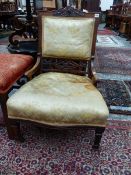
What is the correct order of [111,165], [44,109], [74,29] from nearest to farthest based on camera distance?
[44,109] < [111,165] < [74,29]

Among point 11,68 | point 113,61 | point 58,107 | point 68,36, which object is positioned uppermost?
point 68,36

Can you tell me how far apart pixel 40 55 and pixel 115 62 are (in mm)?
2241

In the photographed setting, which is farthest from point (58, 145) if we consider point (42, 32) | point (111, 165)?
point (42, 32)

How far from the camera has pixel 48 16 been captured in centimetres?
184

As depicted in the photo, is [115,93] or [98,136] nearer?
[98,136]

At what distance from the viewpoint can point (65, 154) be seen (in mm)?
1603

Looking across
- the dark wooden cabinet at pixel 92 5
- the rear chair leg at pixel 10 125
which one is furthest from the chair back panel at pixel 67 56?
the dark wooden cabinet at pixel 92 5

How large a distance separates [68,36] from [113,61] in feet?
7.40

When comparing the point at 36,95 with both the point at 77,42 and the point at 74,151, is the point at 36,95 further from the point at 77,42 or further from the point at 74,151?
the point at 77,42

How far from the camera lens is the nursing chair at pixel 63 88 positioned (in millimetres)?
1390

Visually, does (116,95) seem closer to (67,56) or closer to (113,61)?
(67,56)

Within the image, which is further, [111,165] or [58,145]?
[58,145]

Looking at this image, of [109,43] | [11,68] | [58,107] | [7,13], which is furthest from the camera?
[7,13]

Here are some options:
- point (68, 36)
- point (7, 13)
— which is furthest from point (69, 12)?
point (7, 13)
